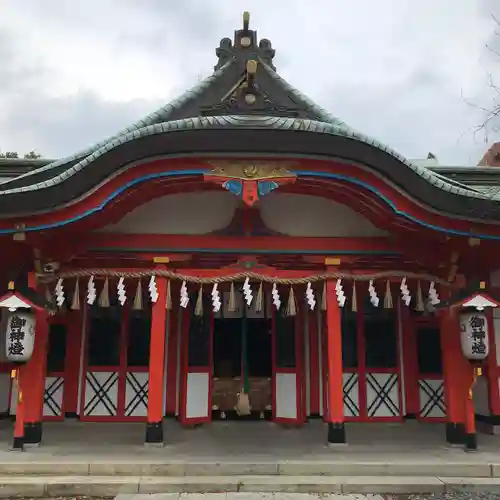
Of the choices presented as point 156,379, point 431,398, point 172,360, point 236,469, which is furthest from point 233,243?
point 431,398

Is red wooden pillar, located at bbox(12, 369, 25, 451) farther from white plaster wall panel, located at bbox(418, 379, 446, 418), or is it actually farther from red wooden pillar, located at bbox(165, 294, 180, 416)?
white plaster wall panel, located at bbox(418, 379, 446, 418)

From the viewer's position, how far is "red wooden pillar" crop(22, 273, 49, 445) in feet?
23.4

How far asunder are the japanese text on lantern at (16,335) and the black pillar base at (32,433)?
1063 millimetres

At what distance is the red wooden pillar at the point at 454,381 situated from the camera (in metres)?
7.51

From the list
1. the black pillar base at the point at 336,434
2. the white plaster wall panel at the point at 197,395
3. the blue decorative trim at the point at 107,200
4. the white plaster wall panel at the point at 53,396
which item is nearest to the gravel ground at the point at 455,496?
the black pillar base at the point at 336,434

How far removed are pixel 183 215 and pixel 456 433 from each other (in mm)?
5206

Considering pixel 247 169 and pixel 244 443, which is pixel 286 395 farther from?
pixel 247 169

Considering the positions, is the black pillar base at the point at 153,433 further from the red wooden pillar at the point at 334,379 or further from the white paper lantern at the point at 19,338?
the red wooden pillar at the point at 334,379

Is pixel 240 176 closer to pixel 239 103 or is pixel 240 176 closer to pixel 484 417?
pixel 239 103

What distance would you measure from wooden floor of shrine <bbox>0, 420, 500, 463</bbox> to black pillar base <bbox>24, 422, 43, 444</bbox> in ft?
0.49

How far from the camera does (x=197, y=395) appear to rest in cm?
870

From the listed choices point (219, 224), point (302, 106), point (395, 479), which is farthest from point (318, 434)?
point (302, 106)

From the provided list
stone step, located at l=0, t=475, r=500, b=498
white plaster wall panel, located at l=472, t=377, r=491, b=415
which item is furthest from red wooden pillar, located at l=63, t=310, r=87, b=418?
white plaster wall panel, located at l=472, t=377, r=491, b=415

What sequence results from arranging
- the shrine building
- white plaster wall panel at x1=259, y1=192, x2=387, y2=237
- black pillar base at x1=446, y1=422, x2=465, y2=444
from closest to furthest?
the shrine building < black pillar base at x1=446, y1=422, x2=465, y2=444 < white plaster wall panel at x1=259, y1=192, x2=387, y2=237
